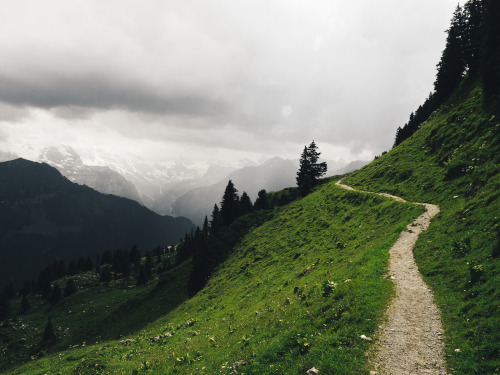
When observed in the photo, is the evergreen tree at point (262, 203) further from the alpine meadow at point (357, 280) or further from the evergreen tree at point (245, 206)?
the alpine meadow at point (357, 280)

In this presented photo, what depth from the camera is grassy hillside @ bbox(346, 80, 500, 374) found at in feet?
37.1

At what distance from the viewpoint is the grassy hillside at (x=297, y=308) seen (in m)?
13.1

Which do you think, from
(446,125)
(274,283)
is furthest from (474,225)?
(446,125)

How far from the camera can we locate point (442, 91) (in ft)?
224

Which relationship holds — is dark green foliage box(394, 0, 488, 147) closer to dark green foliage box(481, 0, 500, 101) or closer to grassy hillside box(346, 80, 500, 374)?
grassy hillside box(346, 80, 500, 374)

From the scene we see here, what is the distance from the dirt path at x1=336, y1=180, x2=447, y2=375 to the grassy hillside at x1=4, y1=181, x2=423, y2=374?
0.66m

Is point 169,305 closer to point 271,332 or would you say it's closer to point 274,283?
point 274,283

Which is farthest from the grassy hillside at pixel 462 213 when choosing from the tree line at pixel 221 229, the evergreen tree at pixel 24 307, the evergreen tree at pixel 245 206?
the evergreen tree at pixel 24 307

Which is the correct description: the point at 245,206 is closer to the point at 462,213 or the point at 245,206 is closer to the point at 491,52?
the point at 491,52

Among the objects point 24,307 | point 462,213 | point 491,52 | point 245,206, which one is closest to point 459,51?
point 491,52

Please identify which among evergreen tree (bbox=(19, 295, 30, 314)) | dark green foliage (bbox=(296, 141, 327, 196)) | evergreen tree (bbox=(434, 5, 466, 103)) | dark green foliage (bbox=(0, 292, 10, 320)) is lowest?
evergreen tree (bbox=(19, 295, 30, 314))

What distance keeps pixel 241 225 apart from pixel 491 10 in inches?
2630

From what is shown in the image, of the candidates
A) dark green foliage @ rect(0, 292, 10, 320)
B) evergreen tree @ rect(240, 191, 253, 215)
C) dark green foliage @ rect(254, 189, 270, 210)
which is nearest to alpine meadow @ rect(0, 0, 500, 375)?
evergreen tree @ rect(240, 191, 253, 215)

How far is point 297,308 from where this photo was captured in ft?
61.9
